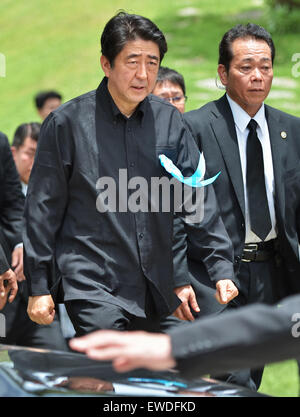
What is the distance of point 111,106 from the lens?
393 centimetres

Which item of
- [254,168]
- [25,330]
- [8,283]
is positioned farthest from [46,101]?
[254,168]

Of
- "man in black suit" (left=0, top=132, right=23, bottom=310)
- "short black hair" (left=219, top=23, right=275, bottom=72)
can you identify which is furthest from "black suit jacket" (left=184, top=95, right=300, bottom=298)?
"man in black suit" (left=0, top=132, right=23, bottom=310)

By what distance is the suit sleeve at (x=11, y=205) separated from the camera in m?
5.23

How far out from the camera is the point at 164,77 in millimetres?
5375

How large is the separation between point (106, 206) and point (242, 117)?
3.33 ft

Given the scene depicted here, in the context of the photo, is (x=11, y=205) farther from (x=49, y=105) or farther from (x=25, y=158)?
(x=49, y=105)

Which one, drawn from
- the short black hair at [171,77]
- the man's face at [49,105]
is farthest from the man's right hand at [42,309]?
the man's face at [49,105]

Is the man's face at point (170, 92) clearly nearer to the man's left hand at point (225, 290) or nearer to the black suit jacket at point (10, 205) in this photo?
the black suit jacket at point (10, 205)

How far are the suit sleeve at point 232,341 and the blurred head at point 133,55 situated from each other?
2.02 m

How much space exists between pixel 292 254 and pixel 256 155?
0.54 m

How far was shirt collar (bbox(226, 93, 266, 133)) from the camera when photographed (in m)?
4.38

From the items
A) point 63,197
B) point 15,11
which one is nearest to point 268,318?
point 63,197
